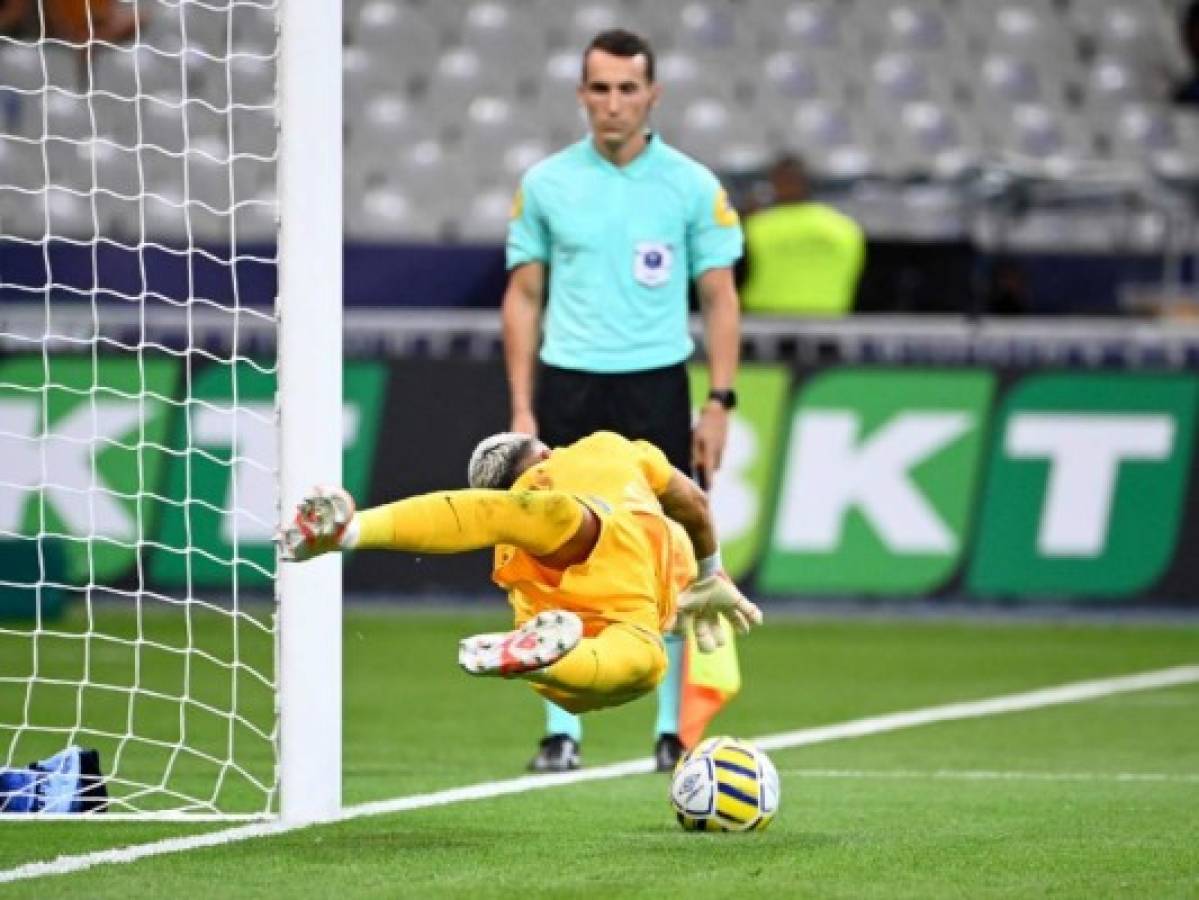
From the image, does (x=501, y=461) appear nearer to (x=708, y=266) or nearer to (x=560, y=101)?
(x=708, y=266)

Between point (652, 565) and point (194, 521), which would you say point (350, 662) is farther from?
point (652, 565)

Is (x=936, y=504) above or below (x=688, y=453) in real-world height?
below

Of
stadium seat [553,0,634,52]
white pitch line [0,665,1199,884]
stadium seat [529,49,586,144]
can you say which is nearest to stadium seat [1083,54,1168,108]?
stadium seat [553,0,634,52]

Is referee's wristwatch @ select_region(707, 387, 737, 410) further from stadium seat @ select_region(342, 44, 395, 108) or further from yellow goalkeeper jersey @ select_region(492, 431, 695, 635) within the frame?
stadium seat @ select_region(342, 44, 395, 108)

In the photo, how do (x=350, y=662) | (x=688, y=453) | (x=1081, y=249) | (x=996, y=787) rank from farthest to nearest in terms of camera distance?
1. (x=1081, y=249)
2. (x=350, y=662)
3. (x=688, y=453)
4. (x=996, y=787)

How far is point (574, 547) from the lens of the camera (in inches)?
250

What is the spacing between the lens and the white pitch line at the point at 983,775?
310 inches

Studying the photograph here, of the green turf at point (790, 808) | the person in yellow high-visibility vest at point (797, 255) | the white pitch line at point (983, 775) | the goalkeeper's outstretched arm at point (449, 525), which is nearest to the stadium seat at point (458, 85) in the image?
the person in yellow high-visibility vest at point (797, 255)

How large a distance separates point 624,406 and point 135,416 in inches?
228

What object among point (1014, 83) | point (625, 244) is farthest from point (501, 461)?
point (1014, 83)

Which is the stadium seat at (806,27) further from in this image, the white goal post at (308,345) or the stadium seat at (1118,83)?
the white goal post at (308,345)

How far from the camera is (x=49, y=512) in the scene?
13406 mm

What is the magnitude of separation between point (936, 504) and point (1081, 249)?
3.32 meters

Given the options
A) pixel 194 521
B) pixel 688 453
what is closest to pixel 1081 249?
Answer: pixel 194 521
